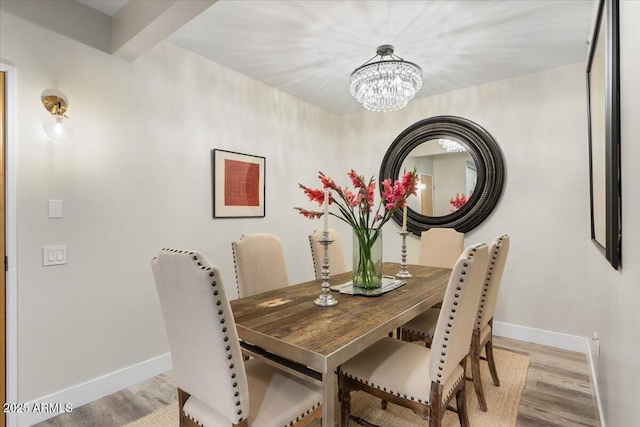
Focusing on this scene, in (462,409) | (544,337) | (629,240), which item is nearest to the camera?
(629,240)

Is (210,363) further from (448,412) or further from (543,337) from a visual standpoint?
(543,337)

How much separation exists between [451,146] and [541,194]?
97cm

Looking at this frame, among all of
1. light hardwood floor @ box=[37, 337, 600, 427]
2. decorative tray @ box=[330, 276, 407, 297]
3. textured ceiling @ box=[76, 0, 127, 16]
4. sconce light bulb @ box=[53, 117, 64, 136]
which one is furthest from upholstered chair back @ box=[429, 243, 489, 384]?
textured ceiling @ box=[76, 0, 127, 16]

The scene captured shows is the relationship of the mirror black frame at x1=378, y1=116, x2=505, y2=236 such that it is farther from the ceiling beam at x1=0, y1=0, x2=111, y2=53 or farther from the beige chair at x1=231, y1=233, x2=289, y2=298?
the ceiling beam at x1=0, y1=0, x2=111, y2=53

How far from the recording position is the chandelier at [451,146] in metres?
3.51

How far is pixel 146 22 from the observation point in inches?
77.8

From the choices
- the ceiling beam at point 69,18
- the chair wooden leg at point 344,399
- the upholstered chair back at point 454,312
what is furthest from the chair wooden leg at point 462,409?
the ceiling beam at point 69,18

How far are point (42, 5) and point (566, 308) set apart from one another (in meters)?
4.59

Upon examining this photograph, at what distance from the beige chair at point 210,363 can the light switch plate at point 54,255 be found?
1.23 m

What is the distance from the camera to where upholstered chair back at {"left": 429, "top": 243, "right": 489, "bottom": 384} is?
1322 mm

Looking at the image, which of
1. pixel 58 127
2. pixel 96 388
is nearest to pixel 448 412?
pixel 96 388

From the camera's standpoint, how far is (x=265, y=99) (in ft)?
11.3

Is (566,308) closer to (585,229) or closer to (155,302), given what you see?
(585,229)

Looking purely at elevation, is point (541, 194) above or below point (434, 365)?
above
